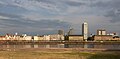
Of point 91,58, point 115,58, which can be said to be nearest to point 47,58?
point 91,58

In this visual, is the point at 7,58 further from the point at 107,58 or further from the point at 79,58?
the point at 107,58

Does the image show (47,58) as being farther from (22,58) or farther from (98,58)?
(98,58)

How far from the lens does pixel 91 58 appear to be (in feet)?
171

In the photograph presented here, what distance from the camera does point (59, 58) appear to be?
51.1m

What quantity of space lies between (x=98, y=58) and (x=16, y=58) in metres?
14.8

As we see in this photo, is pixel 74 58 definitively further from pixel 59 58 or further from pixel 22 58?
pixel 22 58

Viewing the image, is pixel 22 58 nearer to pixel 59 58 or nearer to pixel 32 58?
pixel 32 58

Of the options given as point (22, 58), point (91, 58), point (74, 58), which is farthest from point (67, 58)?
point (22, 58)

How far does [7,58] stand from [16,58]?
1.58m

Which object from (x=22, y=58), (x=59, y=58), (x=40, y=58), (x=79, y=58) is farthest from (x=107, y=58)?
(x=22, y=58)

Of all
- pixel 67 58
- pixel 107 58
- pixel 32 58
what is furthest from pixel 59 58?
pixel 107 58

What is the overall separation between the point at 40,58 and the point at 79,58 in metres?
7.14

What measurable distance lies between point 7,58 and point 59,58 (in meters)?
9.23

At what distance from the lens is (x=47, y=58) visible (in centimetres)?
5134
